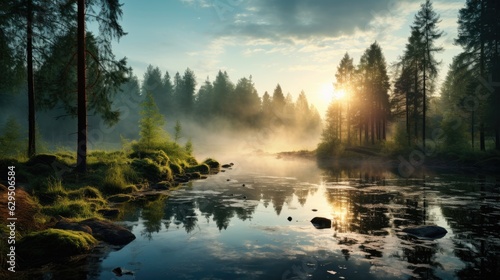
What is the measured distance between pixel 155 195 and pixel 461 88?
3957 cm

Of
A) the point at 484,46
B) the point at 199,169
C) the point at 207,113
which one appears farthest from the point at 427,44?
the point at 207,113

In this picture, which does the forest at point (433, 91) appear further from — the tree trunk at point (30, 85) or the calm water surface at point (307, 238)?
the tree trunk at point (30, 85)

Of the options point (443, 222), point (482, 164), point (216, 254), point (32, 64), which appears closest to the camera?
point (216, 254)

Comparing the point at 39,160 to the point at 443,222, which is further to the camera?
the point at 39,160

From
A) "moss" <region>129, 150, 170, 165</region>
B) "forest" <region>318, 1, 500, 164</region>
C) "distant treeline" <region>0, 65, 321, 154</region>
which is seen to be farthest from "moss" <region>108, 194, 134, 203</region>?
"distant treeline" <region>0, 65, 321, 154</region>

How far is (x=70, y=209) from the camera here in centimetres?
1115

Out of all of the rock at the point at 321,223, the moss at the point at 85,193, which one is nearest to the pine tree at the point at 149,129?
the moss at the point at 85,193

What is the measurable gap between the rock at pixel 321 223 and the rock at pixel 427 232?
234 cm

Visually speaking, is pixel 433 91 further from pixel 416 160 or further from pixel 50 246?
pixel 50 246

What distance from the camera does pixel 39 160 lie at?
1648 centimetres

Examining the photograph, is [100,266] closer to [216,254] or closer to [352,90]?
A: [216,254]

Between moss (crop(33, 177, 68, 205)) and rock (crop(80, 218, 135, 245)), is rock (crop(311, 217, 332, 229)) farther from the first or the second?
moss (crop(33, 177, 68, 205))

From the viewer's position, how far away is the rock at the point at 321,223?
11.1 meters

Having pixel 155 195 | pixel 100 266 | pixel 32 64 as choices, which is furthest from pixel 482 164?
pixel 32 64
